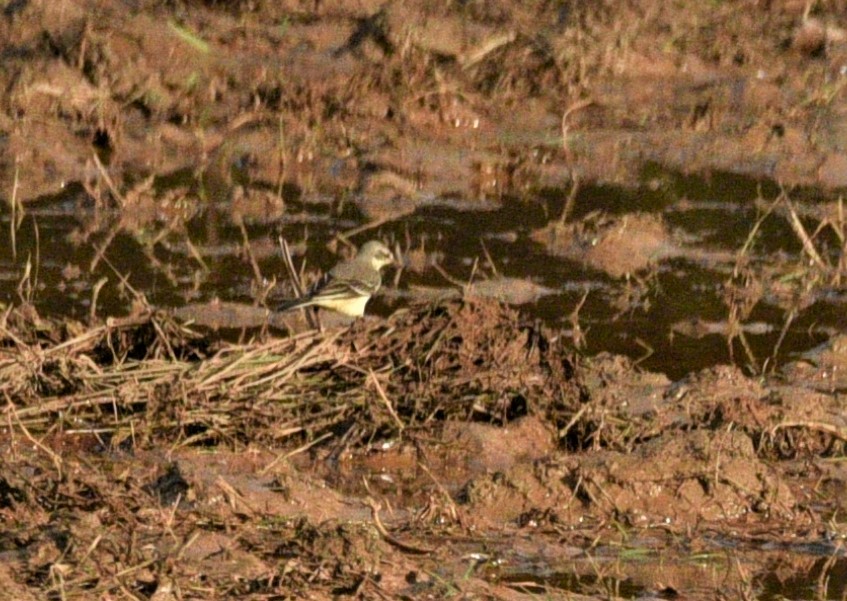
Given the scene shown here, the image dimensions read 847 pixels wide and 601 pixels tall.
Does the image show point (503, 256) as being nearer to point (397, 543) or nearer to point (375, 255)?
point (375, 255)

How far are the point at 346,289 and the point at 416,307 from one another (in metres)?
0.83

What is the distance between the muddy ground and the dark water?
1.3 inches

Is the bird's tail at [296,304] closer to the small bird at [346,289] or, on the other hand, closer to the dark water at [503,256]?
the small bird at [346,289]

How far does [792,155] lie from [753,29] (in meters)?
1.88

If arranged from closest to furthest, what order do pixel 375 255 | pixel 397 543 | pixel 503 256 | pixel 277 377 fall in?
1. pixel 397 543
2. pixel 277 377
3. pixel 375 255
4. pixel 503 256

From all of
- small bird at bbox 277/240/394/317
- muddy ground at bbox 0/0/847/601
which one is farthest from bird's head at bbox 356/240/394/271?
muddy ground at bbox 0/0/847/601

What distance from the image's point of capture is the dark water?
33.7ft

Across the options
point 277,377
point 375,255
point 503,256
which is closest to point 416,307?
point 277,377

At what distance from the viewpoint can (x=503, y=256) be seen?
1135 cm

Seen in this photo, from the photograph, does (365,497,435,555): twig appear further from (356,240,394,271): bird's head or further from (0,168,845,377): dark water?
(356,240,394,271): bird's head

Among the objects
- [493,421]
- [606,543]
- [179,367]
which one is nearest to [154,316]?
[179,367]

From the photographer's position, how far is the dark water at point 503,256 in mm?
A: 10273

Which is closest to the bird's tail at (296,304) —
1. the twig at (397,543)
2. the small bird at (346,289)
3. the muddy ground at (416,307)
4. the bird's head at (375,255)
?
the small bird at (346,289)

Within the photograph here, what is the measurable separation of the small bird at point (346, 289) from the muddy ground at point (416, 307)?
0.18 meters
